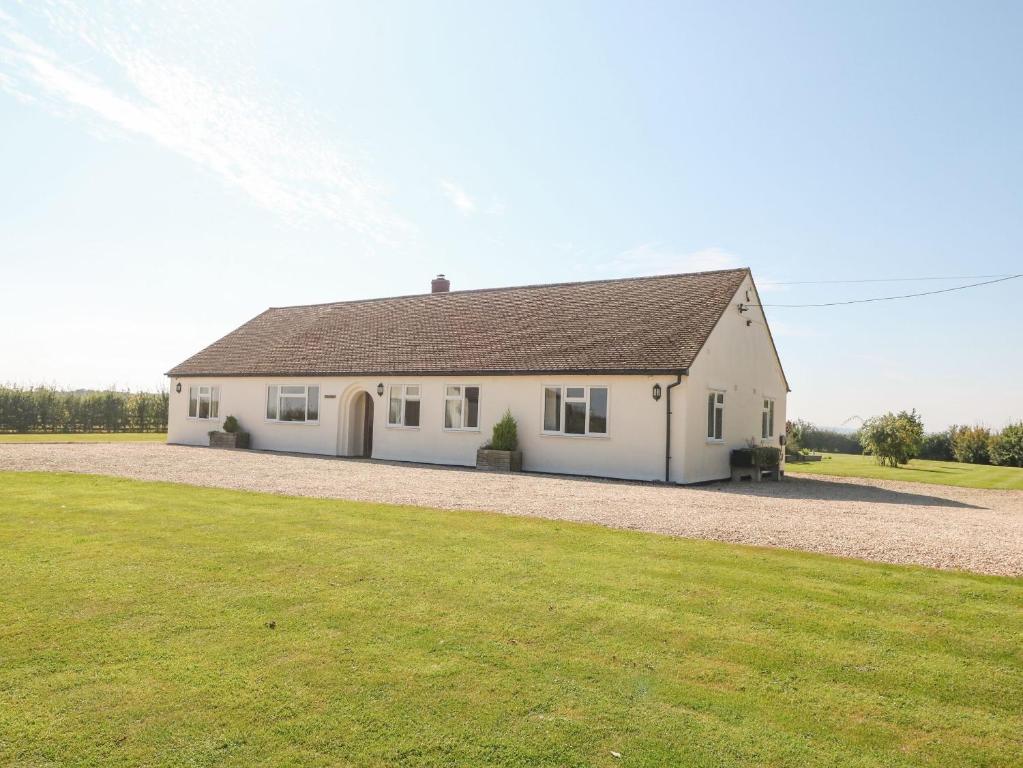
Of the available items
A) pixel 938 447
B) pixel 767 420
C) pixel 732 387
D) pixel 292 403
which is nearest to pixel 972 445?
pixel 938 447

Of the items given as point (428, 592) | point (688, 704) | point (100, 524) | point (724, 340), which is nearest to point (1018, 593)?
point (688, 704)

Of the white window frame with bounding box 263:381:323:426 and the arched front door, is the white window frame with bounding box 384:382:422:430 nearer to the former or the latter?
the arched front door

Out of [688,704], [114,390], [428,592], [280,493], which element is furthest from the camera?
[114,390]

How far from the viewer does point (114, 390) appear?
41.9 metres

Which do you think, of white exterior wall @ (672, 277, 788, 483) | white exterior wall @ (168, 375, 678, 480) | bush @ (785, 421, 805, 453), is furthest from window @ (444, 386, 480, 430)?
bush @ (785, 421, 805, 453)

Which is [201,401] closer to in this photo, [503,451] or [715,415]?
[503,451]

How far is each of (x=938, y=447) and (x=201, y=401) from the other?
131 feet

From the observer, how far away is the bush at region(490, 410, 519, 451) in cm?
1991

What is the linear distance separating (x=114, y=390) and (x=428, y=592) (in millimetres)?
42541

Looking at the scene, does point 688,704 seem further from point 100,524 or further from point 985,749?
point 100,524

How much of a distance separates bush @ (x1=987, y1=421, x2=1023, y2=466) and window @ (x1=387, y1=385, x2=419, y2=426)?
32.1 m

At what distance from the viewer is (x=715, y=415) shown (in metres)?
19.9

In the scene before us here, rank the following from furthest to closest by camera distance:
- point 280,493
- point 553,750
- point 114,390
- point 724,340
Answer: point 114,390, point 724,340, point 280,493, point 553,750

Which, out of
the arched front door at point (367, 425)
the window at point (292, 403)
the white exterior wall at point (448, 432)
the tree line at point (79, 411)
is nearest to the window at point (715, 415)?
the white exterior wall at point (448, 432)
